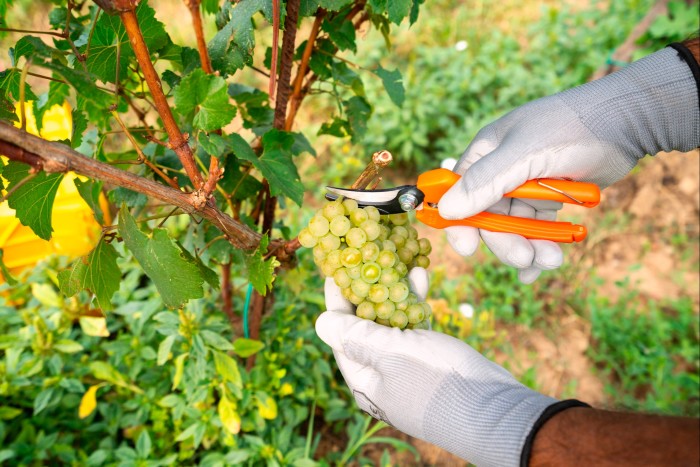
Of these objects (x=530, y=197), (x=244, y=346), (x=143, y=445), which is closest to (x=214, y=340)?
(x=244, y=346)

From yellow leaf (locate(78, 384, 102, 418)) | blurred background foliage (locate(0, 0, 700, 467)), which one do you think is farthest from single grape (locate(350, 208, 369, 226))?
yellow leaf (locate(78, 384, 102, 418))

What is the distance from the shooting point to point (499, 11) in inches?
182

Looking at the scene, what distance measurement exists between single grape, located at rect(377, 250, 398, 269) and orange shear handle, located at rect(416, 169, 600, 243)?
302 mm

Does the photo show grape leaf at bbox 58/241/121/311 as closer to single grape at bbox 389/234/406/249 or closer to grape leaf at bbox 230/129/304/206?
grape leaf at bbox 230/129/304/206

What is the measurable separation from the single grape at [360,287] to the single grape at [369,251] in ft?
0.23

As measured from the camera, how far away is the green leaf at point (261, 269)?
4.14 feet

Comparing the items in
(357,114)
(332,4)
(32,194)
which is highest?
(332,4)

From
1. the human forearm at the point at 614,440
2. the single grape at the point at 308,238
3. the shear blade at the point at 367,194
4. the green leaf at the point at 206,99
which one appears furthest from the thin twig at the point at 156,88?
the human forearm at the point at 614,440

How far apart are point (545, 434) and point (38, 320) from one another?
185 cm

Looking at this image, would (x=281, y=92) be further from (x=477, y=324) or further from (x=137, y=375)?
(x=477, y=324)

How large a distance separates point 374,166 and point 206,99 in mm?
422

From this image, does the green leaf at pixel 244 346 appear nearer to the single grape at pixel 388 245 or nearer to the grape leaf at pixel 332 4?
the single grape at pixel 388 245

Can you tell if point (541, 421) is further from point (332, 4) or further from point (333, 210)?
point (332, 4)

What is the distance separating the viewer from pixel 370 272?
127 centimetres
